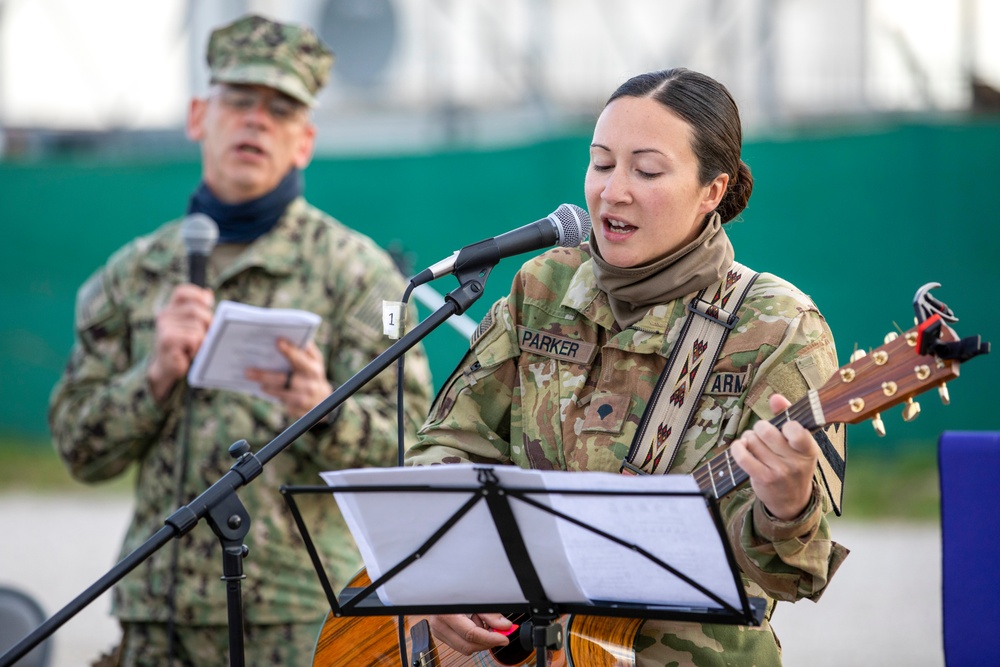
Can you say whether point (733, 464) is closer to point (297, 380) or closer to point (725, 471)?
point (725, 471)

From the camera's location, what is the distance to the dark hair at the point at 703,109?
8.28 feet

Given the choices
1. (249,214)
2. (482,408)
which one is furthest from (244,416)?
(482,408)

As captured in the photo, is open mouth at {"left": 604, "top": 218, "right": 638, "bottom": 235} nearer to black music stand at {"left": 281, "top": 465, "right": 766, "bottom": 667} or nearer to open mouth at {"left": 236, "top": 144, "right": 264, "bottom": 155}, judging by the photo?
black music stand at {"left": 281, "top": 465, "right": 766, "bottom": 667}

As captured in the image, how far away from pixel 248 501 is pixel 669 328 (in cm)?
169

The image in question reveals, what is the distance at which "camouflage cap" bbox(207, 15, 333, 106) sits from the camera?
3.90 metres

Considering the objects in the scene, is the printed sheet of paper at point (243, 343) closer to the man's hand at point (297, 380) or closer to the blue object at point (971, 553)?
the man's hand at point (297, 380)

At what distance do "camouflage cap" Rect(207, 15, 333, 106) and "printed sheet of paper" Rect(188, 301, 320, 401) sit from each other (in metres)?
0.84

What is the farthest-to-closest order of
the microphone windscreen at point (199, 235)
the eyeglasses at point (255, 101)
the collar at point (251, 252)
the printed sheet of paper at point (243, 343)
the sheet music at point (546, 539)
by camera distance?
the eyeglasses at point (255, 101)
the collar at point (251, 252)
the microphone windscreen at point (199, 235)
the printed sheet of paper at point (243, 343)
the sheet music at point (546, 539)

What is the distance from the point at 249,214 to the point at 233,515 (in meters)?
1.76

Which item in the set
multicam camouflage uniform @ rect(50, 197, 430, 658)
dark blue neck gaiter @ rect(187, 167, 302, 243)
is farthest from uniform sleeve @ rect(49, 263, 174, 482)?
dark blue neck gaiter @ rect(187, 167, 302, 243)

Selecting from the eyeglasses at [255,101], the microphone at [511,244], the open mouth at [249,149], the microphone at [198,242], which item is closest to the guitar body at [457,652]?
the microphone at [511,244]

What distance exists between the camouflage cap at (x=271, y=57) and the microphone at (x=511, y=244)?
1.68 metres

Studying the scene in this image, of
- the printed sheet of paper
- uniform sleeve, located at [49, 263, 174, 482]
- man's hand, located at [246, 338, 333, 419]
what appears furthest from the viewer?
uniform sleeve, located at [49, 263, 174, 482]

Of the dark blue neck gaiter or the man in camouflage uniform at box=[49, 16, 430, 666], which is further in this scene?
the dark blue neck gaiter
